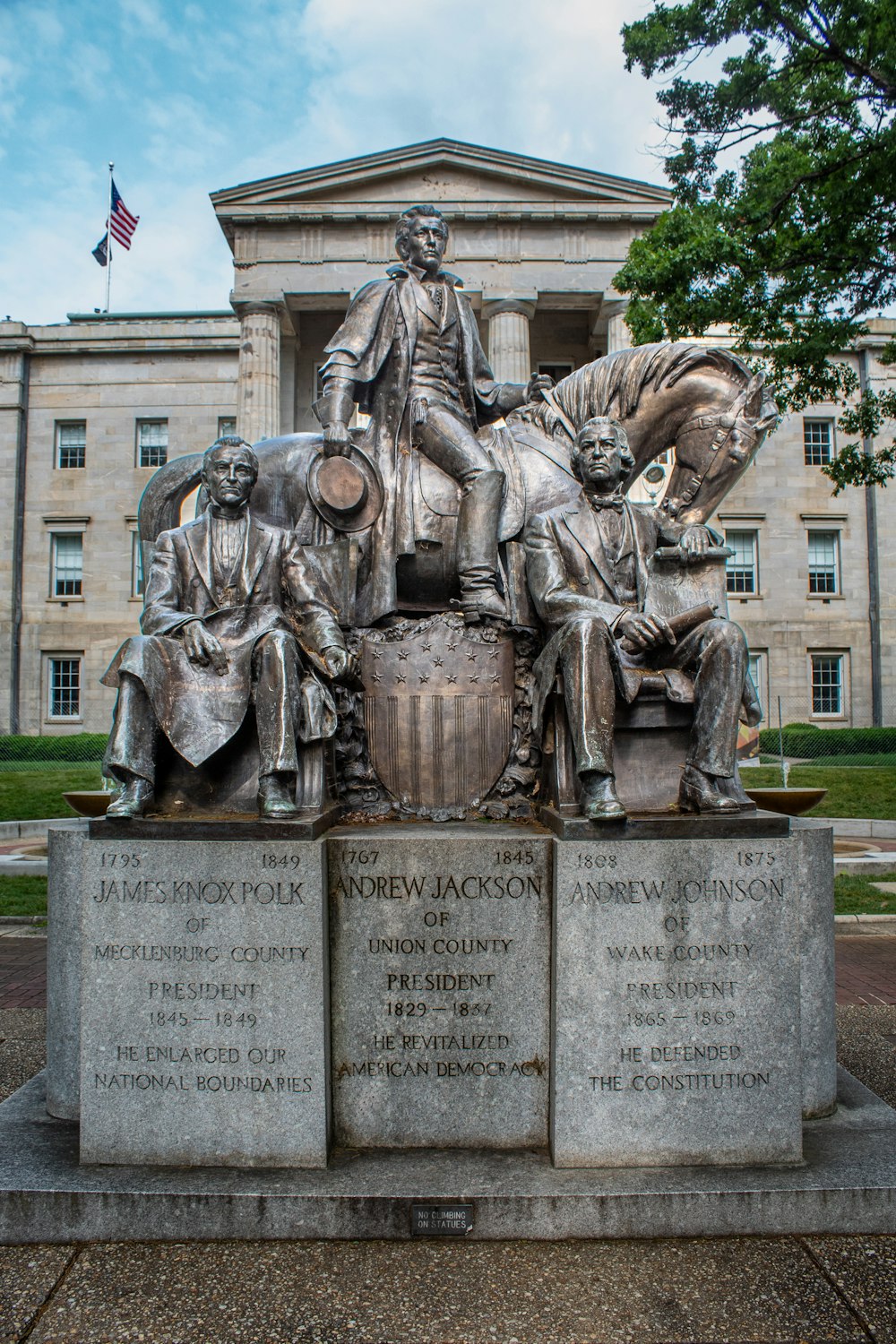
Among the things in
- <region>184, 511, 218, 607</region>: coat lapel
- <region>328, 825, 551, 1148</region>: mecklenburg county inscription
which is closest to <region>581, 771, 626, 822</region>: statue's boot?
<region>328, 825, 551, 1148</region>: mecklenburg county inscription

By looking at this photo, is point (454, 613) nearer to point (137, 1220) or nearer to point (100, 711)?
point (137, 1220)

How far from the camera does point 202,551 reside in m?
5.64

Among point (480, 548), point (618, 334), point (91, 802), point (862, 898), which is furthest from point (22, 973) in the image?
point (618, 334)

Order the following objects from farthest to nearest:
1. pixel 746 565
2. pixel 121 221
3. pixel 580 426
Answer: pixel 746 565
pixel 121 221
pixel 580 426

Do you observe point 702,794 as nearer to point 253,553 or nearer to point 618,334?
point 253,553

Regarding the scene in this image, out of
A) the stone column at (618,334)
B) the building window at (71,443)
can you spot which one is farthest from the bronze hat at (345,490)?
the building window at (71,443)

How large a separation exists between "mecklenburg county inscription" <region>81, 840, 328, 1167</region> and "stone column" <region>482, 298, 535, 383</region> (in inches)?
1315

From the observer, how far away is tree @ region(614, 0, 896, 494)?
56.4 ft

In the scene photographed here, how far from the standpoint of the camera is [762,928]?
14.7ft

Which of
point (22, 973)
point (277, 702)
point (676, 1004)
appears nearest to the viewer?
point (676, 1004)

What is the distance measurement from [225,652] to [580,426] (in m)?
3.07

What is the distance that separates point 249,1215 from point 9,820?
16963 millimetres

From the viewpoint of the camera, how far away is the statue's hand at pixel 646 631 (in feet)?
16.8

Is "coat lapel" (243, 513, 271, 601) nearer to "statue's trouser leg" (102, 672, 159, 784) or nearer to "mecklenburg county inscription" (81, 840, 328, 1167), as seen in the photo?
"statue's trouser leg" (102, 672, 159, 784)
